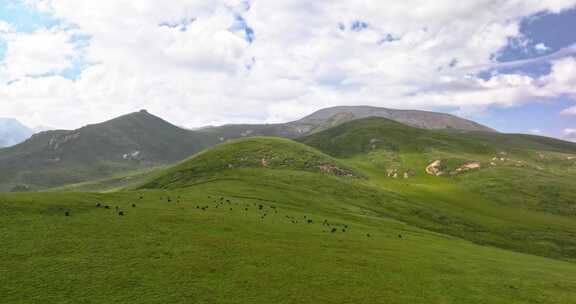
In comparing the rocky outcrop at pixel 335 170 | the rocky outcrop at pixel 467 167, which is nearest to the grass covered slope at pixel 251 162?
the rocky outcrop at pixel 335 170

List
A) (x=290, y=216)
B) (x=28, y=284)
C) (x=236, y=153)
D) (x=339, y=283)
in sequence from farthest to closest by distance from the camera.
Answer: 1. (x=236, y=153)
2. (x=290, y=216)
3. (x=339, y=283)
4. (x=28, y=284)

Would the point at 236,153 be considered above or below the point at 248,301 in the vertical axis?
above

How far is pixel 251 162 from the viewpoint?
143250 mm

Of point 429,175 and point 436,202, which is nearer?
point 436,202

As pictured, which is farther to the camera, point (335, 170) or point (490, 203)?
point (335, 170)

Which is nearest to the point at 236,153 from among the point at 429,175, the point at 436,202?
the point at 436,202

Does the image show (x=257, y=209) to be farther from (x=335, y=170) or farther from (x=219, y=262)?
(x=335, y=170)

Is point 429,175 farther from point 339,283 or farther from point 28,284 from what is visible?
point 28,284

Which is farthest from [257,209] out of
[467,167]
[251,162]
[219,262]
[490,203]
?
[467,167]

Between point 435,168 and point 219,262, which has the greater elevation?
point 435,168

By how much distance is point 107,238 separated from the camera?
3164 cm

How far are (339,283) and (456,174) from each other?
16169 cm

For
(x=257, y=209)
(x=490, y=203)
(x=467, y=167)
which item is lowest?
(x=490, y=203)

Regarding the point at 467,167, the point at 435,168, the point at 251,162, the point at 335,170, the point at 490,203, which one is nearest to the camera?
the point at 490,203
